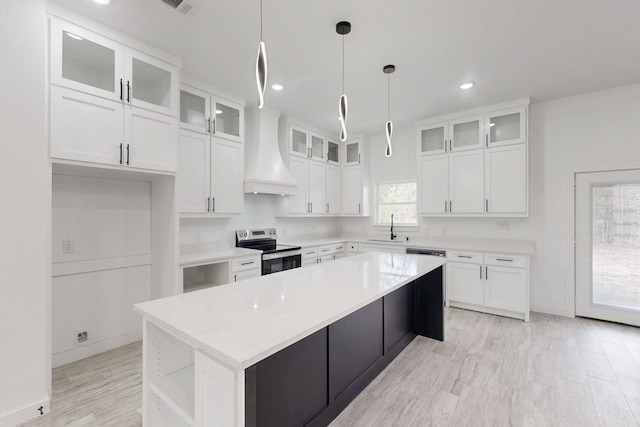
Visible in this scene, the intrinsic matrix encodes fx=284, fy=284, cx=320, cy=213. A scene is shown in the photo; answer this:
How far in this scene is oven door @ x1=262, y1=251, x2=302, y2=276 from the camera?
12.3ft

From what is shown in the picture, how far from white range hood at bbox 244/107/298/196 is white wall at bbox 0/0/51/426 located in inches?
83.4

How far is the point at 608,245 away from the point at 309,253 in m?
3.95

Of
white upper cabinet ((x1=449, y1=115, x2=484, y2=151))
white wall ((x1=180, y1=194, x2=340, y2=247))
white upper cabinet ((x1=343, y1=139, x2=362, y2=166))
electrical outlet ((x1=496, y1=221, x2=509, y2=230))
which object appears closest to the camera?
white wall ((x1=180, y1=194, x2=340, y2=247))

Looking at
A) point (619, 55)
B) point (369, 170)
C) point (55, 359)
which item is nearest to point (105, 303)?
point (55, 359)

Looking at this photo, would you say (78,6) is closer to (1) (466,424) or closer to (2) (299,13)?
(2) (299,13)

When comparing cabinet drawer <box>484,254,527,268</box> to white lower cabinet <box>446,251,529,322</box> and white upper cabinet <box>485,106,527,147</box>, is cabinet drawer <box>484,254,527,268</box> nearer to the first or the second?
white lower cabinet <box>446,251,529,322</box>

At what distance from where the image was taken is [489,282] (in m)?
3.91

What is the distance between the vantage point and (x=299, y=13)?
7.20 feet

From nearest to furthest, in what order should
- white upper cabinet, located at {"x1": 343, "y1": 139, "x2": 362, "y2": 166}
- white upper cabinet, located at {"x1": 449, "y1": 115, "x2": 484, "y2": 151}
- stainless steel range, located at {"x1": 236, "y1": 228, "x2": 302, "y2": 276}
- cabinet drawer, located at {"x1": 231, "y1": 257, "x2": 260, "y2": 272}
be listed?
cabinet drawer, located at {"x1": 231, "y1": 257, "x2": 260, "y2": 272} < stainless steel range, located at {"x1": 236, "y1": 228, "x2": 302, "y2": 276} < white upper cabinet, located at {"x1": 449, "y1": 115, "x2": 484, "y2": 151} < white upper cabinet, located at {"x1": 343, "y1": 139, "x2": 362, "y2": 166}

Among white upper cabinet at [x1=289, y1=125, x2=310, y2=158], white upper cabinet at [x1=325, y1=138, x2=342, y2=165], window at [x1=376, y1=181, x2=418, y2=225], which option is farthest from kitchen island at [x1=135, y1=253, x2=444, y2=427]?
white upper cabinet at [x1=325, y1=138, x2=342, y2=165]

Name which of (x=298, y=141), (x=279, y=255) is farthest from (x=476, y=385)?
(x=298, y=141)

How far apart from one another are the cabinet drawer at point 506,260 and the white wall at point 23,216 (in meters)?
4.69

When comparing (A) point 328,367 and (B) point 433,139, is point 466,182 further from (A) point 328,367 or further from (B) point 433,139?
(A) point 328,367

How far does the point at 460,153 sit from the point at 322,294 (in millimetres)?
3617
